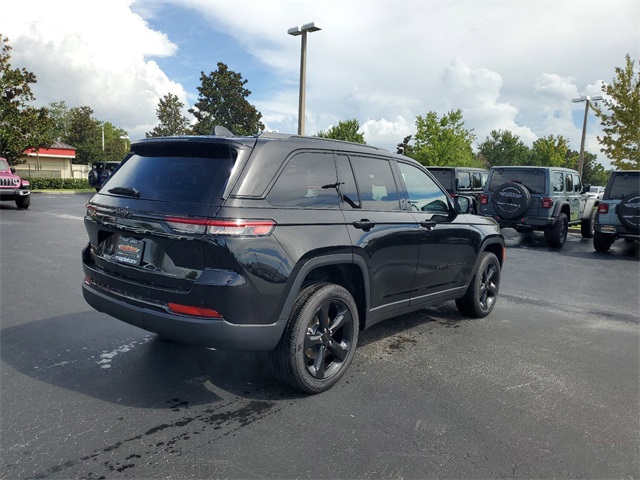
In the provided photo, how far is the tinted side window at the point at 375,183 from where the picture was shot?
3898 mm

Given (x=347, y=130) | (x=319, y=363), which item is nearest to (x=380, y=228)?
(x=319, y=363)

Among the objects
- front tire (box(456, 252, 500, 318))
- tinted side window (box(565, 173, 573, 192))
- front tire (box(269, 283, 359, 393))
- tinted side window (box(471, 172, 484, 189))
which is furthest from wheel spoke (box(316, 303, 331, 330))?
tinted side window (box(471, 172, 484, 189))

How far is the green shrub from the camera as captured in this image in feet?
120

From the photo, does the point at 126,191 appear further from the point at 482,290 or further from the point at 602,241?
the point at 602,241

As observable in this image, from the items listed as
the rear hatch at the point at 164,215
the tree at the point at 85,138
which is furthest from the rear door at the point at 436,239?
the tree at the point at 85,138

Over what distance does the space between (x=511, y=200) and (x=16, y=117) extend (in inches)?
1105

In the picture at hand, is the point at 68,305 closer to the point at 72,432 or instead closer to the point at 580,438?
the point at 72,432

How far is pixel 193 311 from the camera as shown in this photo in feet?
9.75

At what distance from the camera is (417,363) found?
13.4ft

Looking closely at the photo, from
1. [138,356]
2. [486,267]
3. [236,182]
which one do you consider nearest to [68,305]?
[138,356]

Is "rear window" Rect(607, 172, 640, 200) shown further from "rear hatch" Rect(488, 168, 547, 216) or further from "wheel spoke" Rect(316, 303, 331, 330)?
"wheel spoke" Rect(316, 303, 331, 330)

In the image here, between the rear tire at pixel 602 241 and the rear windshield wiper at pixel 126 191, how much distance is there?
35.6 feet

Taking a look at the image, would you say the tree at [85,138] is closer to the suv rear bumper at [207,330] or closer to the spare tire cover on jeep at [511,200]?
the spare tire cover on jeep at [511,200]

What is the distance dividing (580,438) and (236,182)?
2630 millimetres
